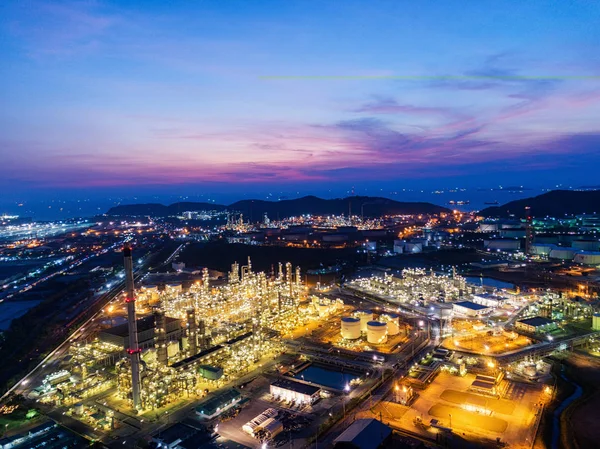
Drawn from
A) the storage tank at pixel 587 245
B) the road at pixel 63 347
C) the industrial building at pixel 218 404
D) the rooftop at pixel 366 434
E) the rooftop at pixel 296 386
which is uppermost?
the storage tank at pixel 587 245

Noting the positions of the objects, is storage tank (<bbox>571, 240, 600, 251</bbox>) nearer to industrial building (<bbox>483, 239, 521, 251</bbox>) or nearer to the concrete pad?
industrial building (<bbox>483, 239, 521, 251</bbox>)

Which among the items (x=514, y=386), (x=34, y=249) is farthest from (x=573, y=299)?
(x=34, y=249)

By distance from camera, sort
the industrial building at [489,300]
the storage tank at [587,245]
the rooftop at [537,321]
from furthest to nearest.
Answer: the storage tank at [587,245], the industrial building at [489,300], the rooftop at [537,321]

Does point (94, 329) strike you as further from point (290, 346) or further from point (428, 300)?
point (428, 300)

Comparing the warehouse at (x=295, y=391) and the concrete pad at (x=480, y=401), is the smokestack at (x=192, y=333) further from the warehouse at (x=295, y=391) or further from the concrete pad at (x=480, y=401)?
the concrete pad at (x=480, y=401)

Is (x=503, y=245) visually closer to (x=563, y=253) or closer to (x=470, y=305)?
(x=563, y=253)

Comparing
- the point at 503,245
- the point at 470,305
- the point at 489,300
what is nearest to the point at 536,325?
the point at 470,305

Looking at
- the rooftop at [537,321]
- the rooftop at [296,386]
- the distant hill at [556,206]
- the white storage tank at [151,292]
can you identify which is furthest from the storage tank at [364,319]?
the distant hill at [556,206]

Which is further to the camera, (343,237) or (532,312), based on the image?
(343,237)
